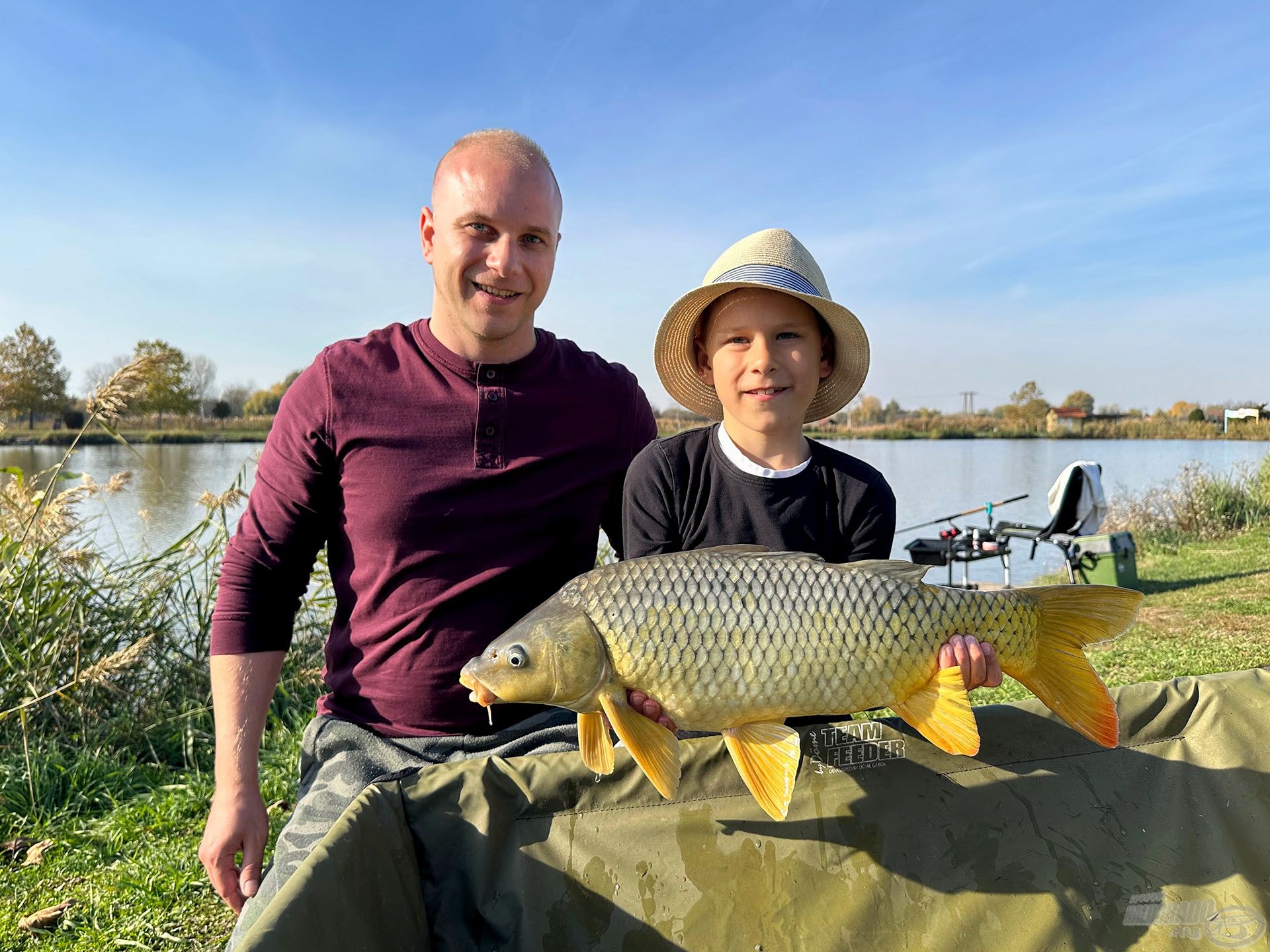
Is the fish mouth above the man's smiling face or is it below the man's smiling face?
below

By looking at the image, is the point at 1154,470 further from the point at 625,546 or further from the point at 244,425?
the point at 244,425

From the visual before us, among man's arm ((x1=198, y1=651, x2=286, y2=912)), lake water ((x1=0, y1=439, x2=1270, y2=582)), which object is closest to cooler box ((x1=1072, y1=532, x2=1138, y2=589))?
lake water ((x1=0, y1=439, x2=1270, y2=582))

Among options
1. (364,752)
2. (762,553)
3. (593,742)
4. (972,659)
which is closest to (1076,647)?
(972,659)

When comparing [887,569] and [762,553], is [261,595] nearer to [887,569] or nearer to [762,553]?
[762,553]

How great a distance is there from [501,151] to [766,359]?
0.78 metres

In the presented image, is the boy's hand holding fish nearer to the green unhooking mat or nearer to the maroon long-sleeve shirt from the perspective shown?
the green unhooking mat

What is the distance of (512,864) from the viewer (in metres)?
1.49

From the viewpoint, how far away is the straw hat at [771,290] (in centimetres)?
163

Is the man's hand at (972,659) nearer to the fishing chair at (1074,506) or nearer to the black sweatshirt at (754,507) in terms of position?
the black sweatshirt at (754,507)

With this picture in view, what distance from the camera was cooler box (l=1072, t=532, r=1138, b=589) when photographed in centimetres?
639

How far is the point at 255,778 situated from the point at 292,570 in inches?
17.3

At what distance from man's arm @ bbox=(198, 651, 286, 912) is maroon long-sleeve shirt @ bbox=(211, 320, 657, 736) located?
0.05m

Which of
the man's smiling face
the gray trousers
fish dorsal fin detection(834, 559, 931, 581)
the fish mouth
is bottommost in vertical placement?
the gray trousers

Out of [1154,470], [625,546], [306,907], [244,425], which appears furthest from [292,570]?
[244,425]
